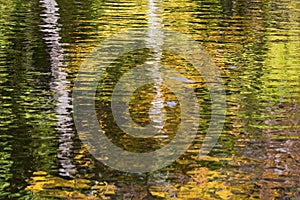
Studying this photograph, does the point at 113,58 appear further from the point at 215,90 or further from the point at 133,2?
the point at 133,2

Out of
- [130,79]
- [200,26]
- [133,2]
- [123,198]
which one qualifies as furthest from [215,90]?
[133,2]

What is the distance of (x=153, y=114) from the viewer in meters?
7.92

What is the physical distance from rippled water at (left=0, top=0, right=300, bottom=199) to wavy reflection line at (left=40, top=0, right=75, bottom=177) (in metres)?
0.01

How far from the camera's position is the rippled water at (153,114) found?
18.9ft

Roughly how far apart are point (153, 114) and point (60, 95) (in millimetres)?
1422

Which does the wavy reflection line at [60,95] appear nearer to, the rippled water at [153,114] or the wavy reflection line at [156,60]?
the rippled water at [153,114]

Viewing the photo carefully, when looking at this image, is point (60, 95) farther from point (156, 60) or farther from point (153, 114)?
point (156, 60)

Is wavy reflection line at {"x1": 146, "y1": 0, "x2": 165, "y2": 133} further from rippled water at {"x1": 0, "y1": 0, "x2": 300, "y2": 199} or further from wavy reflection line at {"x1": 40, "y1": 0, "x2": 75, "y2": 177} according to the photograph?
wavy reflection line at {"x1": 40, "y1": 0, "x2": 75, "y2": 177}

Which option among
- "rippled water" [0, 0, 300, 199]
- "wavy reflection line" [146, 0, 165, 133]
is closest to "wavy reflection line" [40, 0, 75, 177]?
"rippled water" [0, 0, 300, 199]

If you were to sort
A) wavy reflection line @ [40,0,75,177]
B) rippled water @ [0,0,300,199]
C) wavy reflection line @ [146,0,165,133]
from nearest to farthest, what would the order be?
1. rippled water @ [0,0,300,199]
2. wavy reflection line @ [40,0,75,177]
3. wavy reflection line @ [146,0,165,133]

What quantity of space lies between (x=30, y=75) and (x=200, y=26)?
262 inches

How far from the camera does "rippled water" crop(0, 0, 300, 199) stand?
227 inches

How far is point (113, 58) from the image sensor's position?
1141cm

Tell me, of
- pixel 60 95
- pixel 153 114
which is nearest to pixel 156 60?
pixel 60 95
